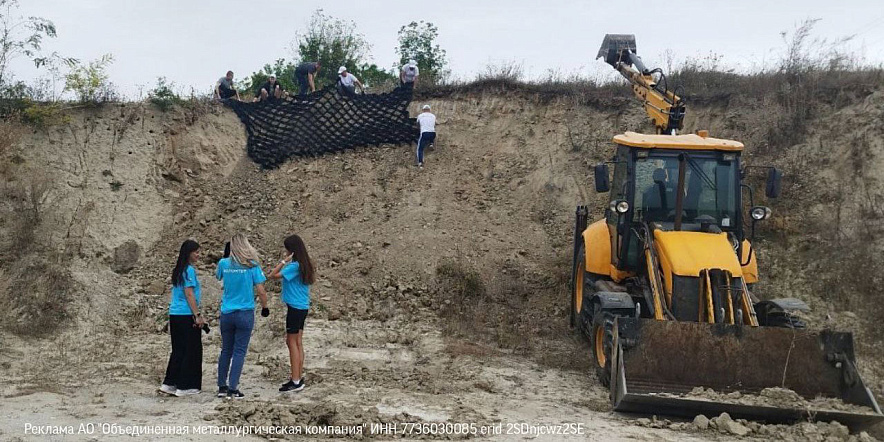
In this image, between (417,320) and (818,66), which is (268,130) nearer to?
(417,320)

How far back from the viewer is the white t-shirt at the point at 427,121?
17031 mm

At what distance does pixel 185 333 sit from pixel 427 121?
9.67m

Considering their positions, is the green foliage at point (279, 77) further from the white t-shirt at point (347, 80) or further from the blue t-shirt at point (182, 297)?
the blue t-shirt at point (182, 297)

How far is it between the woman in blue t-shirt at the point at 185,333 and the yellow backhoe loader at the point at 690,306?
416 cm

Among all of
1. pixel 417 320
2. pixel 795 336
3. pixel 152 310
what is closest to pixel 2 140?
pixel 152 310

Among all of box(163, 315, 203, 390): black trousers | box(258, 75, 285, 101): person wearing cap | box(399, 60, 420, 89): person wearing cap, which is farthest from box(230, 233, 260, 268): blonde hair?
box(399, 60, 420, 89): person wearing cap

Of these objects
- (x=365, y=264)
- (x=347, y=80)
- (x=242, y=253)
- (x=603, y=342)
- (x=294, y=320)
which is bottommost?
(x=603, y=342)

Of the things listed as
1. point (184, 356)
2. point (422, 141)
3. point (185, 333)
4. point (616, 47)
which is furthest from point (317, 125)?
point (184, 356)

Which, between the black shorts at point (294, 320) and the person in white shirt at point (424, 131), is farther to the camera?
the person in white shirt at point (424, 131)

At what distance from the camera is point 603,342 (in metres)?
9.04

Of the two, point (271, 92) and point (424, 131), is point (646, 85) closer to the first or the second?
point (424, 131)

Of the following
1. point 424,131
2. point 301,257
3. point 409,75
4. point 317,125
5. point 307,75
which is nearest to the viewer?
point 301,257

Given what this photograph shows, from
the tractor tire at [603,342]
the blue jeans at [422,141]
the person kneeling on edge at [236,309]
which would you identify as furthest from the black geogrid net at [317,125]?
the person kneeling on edge at [236,309]

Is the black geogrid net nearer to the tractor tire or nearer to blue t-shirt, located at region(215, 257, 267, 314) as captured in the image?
the tractor tire
